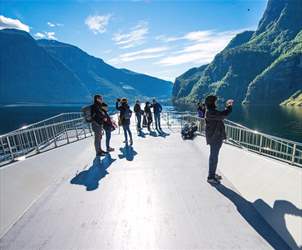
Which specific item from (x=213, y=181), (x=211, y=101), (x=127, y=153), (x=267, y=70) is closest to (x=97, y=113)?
(x=127, y=153)

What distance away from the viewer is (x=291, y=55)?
439 ft

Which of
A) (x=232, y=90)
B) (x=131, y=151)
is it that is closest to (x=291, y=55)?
(x=232, y=90)

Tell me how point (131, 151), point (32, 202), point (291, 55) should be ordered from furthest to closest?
point (291, 55) < point (131, 151) < point (32, 202)

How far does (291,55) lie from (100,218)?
16087cm

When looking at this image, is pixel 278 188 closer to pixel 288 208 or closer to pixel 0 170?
pixel 288 208

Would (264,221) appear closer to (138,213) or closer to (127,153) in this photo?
(138,213)

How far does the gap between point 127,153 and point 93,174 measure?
83.4 inches

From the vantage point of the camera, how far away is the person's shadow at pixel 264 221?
3339 mm

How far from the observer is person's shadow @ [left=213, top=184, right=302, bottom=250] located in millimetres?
3339

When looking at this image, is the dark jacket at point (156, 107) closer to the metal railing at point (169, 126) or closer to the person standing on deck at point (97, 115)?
the metal railing at point (169, 126)

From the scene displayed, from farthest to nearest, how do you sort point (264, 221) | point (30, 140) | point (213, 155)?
1. point (30, 140)
2. point (213, 155)
3. point (264, 221)

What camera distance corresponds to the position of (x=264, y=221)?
3877 millimetres

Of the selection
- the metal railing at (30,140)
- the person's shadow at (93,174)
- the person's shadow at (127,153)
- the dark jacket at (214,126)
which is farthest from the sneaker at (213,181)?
the metal railing at (30,140)

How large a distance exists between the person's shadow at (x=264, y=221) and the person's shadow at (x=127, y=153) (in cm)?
379
